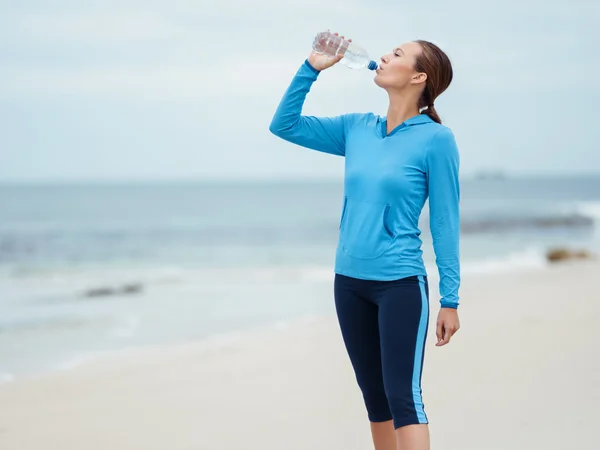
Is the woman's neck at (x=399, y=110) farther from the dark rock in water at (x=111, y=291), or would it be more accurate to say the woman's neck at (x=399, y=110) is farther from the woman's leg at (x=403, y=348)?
the dark rock in water at (x=111, y=291)

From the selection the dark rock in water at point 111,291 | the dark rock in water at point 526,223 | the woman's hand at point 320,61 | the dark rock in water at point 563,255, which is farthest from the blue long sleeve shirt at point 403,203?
the dark rock in water at point 526,223

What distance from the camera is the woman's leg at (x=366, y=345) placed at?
108 inches

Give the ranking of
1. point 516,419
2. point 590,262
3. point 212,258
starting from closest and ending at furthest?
point 516,419, point 590,262, point 212,258

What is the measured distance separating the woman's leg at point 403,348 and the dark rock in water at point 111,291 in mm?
9583

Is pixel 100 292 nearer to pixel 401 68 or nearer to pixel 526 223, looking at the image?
pixel 401 68

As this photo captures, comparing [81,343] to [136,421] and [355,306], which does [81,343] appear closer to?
[136,421]

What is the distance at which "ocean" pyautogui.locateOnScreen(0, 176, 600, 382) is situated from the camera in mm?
8258

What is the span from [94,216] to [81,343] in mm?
29302

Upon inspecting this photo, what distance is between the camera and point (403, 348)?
2.58m

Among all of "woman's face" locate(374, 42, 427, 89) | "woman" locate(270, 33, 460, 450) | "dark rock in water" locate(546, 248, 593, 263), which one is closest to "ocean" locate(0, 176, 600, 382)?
"dark rock in water" locate(546, 248, 593, 263)

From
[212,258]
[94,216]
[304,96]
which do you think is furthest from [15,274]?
[94,216]

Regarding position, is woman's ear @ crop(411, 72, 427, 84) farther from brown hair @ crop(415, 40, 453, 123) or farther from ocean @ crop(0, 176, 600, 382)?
ocean @ crop(0, 176, 600, 382)

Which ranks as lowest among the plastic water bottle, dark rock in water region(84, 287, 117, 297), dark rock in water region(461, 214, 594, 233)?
dark rock in water region(461, 214, 594, 233)

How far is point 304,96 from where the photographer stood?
2965 mm
